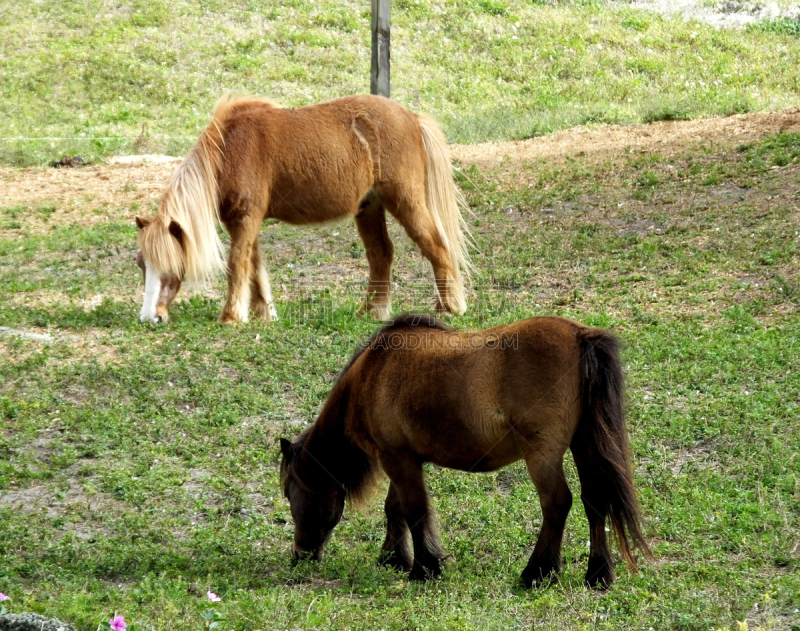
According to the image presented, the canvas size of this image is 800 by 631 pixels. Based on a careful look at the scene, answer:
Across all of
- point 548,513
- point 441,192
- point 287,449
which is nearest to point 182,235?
point 441,192

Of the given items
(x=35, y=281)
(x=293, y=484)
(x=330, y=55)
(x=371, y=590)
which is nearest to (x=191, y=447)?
(x=293, y=484)

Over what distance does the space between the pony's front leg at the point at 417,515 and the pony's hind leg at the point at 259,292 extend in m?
4.61

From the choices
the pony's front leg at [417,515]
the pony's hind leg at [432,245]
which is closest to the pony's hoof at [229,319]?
the pony's hind leg at [432,245]

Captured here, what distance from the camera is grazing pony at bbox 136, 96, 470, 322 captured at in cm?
876

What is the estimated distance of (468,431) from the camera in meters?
4.72

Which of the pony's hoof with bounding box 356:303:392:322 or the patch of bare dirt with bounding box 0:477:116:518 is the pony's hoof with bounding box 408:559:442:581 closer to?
the patch of bare dirt with bounding box 0:477:116:518

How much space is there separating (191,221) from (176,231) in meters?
0.16

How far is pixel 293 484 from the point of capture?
5305mm

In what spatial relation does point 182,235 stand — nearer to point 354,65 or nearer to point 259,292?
point 259,292

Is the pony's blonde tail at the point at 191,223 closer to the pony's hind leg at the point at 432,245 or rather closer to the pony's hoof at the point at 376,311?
Answer: the pony's hoof at the point at 376,311

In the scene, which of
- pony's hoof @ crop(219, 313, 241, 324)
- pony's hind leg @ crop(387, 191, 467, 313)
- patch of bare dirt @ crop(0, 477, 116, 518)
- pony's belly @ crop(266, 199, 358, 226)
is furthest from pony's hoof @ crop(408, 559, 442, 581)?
pony's belly @ crop(266, 199, 358, 226)

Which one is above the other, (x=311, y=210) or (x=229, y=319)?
(x=311, y=210)

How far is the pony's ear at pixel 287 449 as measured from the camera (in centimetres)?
531

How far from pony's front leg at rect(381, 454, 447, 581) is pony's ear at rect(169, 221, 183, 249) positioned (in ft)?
14.6
